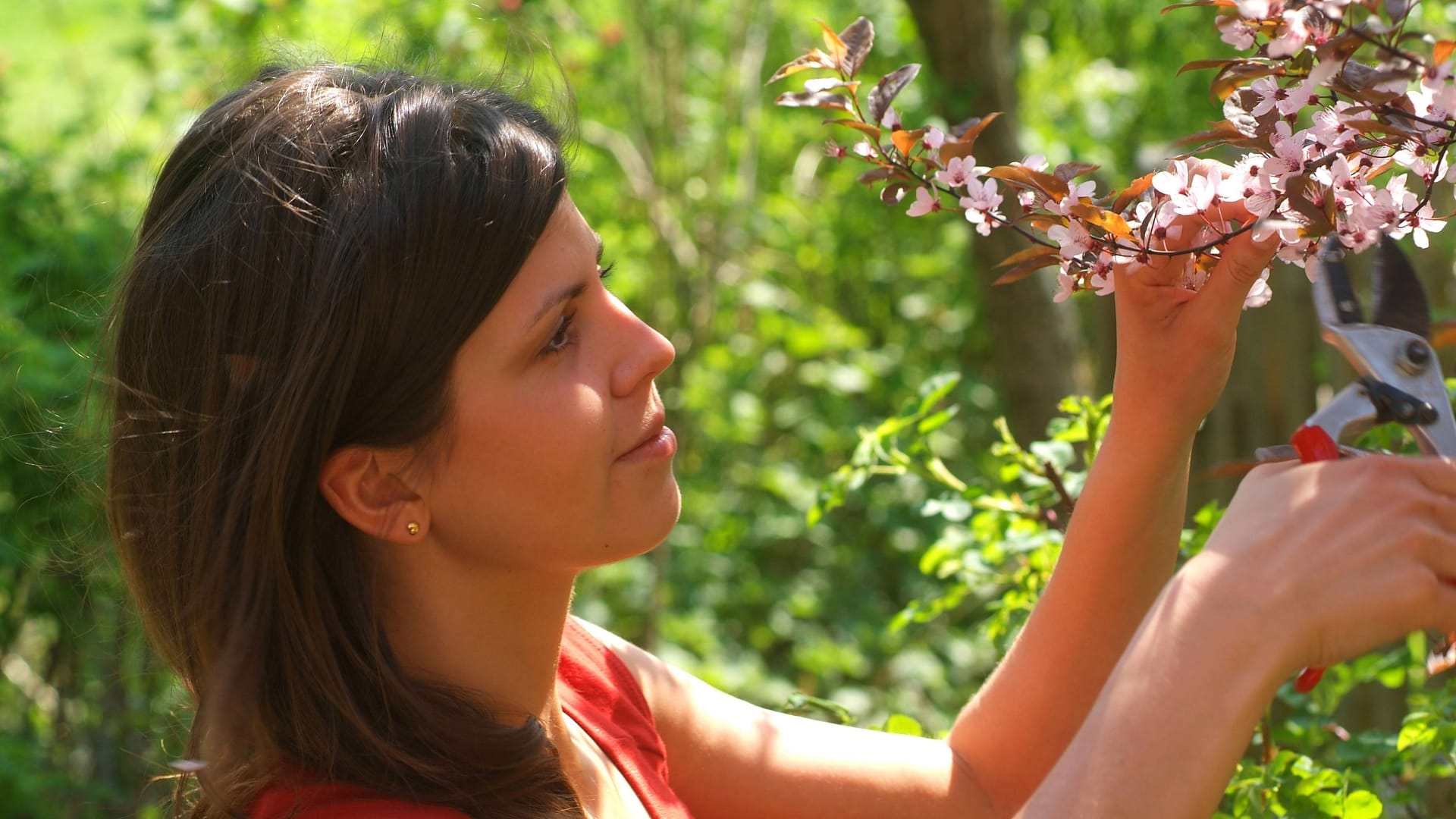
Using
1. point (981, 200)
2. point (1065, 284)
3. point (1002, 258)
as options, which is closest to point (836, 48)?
point (981, 200)

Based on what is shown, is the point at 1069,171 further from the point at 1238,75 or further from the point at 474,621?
the point at 474,621

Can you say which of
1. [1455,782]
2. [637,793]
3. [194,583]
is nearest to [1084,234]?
[637,793]

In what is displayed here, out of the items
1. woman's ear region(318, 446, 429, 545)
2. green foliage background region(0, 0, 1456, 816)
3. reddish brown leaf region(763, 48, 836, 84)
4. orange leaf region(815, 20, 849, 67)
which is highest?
orange leaf region(815, 20, 849, 67)

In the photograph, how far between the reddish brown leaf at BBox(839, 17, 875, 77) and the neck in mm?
609

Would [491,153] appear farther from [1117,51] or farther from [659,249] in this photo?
[1117,51]

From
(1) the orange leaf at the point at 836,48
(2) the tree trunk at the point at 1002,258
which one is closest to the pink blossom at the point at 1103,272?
(1) the orange leaf at the point at 836,48

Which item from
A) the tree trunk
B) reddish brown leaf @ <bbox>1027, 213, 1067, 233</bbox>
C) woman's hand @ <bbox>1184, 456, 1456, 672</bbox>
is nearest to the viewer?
woman's hand @ <bbox>1184, 456, 1456, 672</bbox>

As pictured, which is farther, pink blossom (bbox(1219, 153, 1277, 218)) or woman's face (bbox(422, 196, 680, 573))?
woman's face (bbox(422, 196, 680, 573))

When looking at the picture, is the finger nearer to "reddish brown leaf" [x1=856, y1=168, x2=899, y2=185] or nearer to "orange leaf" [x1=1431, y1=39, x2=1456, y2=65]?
"orange leaf" [x1=1431, y1=39, x2=1456, y2=65]

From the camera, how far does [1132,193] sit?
3.90ft

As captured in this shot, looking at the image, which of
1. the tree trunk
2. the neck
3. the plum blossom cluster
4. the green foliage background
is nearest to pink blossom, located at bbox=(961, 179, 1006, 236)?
the plum blossom cluster

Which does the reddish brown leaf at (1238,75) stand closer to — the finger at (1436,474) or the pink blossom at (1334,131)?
the pink blossom at (1334,131)

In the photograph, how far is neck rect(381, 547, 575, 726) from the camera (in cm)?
142

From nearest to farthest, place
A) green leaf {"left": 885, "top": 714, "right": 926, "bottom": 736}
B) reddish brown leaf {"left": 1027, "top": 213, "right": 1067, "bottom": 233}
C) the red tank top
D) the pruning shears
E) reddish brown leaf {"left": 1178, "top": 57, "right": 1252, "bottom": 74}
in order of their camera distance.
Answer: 1. the pruning shears
2. reddish brown leaf {"left": 1178, "top": 57, "right": 1252, "bottom": 74}
3. reddish brown leaf {"left": 1027, "top": 213, "right": 1067, "bottom": 233}
4. the red tank top
5. green leaf {"left": 885, "top": 714, "right": 926, "bottom": 736}
